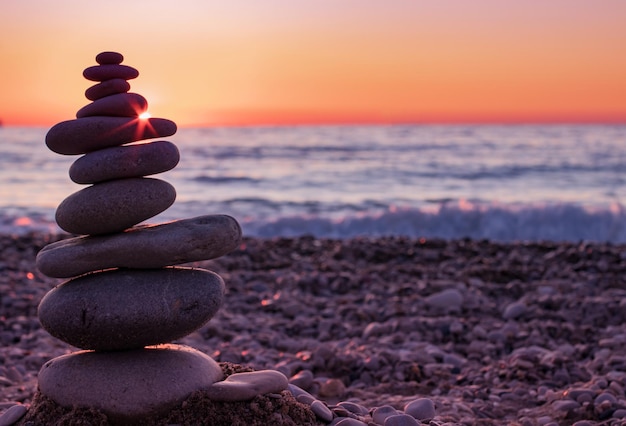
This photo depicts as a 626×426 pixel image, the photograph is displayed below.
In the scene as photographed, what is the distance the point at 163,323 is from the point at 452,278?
5.98 metres

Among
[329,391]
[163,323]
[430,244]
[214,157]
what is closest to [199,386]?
[163,323]

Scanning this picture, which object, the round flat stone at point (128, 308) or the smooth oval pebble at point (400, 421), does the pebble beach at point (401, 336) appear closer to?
the smooth oval pebble at point (400, 421)

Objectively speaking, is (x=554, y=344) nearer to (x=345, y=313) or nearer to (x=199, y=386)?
(x=345, y=313)

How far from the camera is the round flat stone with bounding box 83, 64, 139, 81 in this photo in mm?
3740

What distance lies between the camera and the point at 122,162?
12.1 ft

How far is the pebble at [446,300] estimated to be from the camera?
746 cm

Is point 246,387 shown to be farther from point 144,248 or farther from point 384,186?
point 384,186

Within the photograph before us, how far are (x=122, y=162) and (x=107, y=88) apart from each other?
1.40ft

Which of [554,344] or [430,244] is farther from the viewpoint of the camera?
[430,244]

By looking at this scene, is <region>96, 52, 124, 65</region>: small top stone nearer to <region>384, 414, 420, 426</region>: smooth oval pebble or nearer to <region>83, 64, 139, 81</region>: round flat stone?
<region>83, 64, 139, 81</region>: round flat stone

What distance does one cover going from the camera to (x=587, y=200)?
2047 centimetres

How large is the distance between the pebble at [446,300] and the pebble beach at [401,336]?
15 millimetres

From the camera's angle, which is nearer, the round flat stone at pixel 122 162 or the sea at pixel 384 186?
the round flat stone at pixel 122 162

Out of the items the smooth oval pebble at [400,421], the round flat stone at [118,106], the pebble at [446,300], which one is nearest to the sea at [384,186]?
the pebble at [446,300]
